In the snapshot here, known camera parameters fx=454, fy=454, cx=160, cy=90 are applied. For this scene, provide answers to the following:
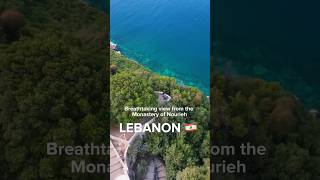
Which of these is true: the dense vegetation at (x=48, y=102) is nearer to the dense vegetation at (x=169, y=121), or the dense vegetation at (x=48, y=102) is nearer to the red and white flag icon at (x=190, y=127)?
the dense vegetation at (x=169, y=121)

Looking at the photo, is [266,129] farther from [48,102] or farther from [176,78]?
[48,102]

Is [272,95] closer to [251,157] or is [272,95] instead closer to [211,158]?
[251,157]

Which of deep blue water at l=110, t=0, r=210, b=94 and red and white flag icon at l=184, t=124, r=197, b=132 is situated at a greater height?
deep blue water at l=110, t=0, r=210, b=94

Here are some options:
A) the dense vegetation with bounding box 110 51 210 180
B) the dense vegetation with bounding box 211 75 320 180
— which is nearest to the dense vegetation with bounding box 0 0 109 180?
the dense vegetation with bounding box 110 51 210 180

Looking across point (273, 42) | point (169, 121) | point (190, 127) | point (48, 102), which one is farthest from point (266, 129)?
point (48, 102)

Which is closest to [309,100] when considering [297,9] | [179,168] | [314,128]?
[314,128]

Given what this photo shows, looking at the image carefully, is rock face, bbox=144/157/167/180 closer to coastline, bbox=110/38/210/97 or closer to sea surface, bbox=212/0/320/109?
coastline, bbox=110/38/210/97
